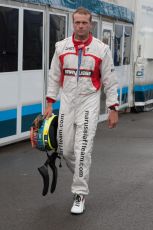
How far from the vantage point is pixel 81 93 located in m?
5.35

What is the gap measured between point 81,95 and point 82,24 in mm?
673

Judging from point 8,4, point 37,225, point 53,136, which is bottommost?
point 37,225

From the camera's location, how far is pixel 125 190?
6.40 metres

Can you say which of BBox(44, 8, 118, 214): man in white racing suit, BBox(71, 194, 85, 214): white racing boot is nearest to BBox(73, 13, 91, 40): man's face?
BBox(44, 8, 118, 214): man in white racing suit

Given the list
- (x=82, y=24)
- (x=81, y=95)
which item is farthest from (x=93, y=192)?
(x=82, y=24)

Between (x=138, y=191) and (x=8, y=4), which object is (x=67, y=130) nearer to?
(x=138, y=191)

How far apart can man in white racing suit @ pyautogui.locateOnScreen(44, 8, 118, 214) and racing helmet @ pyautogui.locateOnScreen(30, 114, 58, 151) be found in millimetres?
71

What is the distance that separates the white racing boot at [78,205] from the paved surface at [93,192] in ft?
0.18

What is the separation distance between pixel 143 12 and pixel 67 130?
10.1 m

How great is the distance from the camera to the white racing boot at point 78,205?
5378 mm

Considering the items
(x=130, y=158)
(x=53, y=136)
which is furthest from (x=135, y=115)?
(x=53, y=136)

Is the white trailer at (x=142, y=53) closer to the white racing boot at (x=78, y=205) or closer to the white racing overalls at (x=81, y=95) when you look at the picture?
the white racing overalls at (x=81, y=95)

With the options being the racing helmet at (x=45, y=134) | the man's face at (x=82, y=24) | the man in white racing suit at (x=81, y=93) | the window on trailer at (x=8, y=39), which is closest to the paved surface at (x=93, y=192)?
the man in white racing suit at (x=81, y=93)

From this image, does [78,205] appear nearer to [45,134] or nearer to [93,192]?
[45,134]
